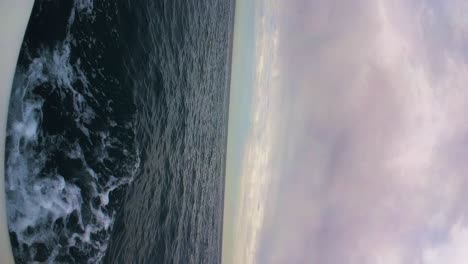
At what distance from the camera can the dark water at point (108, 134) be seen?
22.7 feet

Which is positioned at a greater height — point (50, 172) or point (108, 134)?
point (108, 134)

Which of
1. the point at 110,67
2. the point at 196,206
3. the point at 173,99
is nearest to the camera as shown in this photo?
the point at 110,67

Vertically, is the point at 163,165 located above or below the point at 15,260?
above

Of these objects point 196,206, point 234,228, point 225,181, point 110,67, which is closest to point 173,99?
point 110,67

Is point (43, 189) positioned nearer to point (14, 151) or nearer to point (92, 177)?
point (14, 151)

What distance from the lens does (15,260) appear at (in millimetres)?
6430

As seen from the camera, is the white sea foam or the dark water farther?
the dark water

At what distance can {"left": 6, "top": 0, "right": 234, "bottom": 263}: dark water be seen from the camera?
6.91 metres

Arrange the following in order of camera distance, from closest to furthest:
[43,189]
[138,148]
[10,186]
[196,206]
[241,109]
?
1. [10,186]
2. [43,189]
3. [138,148]
4. [196,206]
5. [241,109]

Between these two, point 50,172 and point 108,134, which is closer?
point 50,172

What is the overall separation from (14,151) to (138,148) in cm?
751

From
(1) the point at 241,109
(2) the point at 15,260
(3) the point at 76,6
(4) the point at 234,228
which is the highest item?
(1) the point at 241,109

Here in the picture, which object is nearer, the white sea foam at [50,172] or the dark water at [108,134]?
the white sea foam at [50,172]

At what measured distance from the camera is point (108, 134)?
35.7ft
